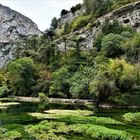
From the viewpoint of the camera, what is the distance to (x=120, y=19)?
545 feet

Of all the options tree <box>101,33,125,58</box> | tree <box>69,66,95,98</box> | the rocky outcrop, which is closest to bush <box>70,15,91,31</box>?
the rocky outcrop

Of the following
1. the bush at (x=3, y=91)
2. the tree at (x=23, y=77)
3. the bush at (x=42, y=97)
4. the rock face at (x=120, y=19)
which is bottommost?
the bush at (x=42, y=97)

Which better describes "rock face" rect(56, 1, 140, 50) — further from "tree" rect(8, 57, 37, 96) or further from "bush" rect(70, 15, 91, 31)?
"tree" rect(8, 57, 37, 96)

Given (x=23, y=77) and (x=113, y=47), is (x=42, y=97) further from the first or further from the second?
(x=113, y=47)

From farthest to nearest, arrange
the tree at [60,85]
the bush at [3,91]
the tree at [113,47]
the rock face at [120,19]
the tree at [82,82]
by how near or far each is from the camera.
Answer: the rock face at [120,19], the bush at [3,91], the tree at [113,47], the tree at [60,85], the tree at [82,82]

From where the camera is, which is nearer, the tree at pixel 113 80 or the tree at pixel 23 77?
the tree at pixel 113 80

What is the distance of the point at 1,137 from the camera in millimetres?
46906

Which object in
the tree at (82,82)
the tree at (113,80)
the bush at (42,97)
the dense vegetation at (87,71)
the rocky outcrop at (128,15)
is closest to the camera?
the tree at (113,80)

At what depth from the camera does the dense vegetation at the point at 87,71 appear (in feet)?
328

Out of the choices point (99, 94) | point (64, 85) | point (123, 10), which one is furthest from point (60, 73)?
point (123, 10)

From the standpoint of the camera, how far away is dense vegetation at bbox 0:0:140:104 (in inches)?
3935

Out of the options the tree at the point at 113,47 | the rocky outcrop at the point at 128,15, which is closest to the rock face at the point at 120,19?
the rocky outcrop at the point at 128,15

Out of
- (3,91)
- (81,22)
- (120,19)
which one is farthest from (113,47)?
(81,22)

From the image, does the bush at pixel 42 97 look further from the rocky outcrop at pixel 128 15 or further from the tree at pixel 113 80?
the rocky outcrop at pixel 128 15
